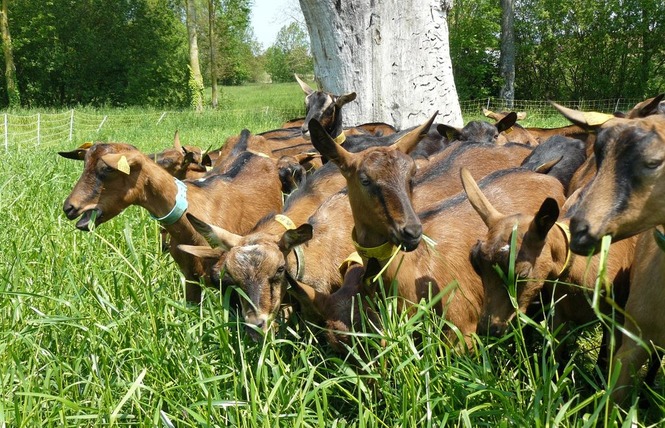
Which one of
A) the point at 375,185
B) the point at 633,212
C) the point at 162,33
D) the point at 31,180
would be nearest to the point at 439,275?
the point at 375,185

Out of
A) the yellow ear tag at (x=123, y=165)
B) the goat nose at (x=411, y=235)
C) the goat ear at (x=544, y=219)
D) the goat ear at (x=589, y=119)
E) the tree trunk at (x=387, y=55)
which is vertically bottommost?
the goat nose at (x=411, y=235)

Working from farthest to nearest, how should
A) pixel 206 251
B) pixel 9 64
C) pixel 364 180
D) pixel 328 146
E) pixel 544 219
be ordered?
1. pixel 9 64
2. pixel 206 251
3. pixel 328 146
4. pixel 364 180
5. pixel 544 219

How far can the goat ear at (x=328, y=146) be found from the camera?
12.7ft

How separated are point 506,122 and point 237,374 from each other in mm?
5089

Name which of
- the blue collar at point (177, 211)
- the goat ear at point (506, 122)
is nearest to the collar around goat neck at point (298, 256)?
the blue collar at point (177, 211)

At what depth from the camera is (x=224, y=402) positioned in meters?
2.89

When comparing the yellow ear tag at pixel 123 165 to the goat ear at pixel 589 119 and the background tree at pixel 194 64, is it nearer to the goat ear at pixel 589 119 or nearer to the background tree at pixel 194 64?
the goat ear at pixel 589 119

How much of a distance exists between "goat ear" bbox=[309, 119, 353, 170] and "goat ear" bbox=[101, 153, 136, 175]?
1.66m

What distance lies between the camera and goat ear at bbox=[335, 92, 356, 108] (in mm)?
6997

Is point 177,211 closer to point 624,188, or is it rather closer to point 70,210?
point 70,210

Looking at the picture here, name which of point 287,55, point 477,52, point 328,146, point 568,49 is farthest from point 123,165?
point 287,55

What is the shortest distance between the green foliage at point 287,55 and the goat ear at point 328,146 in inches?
2060

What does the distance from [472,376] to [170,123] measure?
20730 millimetres

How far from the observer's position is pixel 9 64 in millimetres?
33344
